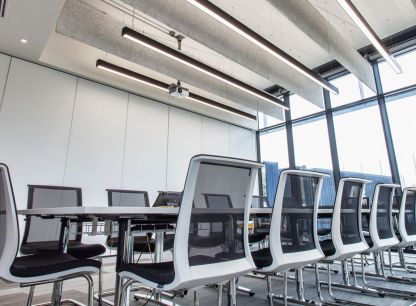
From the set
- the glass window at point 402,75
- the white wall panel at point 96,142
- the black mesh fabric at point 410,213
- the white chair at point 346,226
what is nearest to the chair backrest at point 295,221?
the white chair at point 346,226

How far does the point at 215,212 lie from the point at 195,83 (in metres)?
4.29

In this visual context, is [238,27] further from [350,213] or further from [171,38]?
[350,213]

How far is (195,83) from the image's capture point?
5.28 metres

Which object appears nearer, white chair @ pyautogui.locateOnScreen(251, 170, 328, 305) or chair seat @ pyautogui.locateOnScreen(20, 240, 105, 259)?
white chair @ pyautogui.locateOnScreen(251, 170, 328, 305)

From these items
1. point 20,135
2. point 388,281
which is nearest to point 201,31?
point 20,135

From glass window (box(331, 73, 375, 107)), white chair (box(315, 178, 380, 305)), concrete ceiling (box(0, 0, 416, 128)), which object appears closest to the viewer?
white chair (box(315, 178, 380, 305))

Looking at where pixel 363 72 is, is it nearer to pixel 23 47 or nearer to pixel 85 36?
pixel 85 36

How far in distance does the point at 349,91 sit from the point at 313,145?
1451 millimetres

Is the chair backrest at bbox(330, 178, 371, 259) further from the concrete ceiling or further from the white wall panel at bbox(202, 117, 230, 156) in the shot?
the white wall panel at bbox(202, 117, 230, 156)

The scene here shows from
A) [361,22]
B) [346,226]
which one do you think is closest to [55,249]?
[346,226]

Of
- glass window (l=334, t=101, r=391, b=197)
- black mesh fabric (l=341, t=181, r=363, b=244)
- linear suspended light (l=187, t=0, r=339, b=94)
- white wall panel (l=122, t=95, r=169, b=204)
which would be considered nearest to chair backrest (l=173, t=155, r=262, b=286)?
black mesh fabric (l=341, t=181, r=363, b=244)

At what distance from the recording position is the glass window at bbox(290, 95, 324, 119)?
6457 millimetres

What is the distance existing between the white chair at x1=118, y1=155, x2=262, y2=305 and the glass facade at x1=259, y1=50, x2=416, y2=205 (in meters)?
3.65

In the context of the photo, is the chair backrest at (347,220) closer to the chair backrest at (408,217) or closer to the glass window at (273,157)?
the chair backrest at (408,217)
